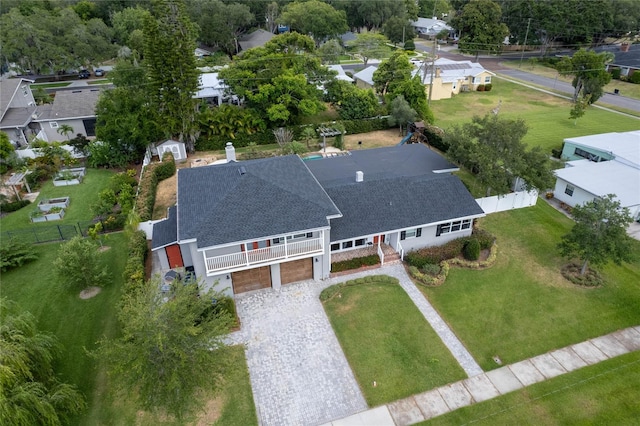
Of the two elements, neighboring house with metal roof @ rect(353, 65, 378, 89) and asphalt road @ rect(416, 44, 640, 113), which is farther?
neighboring house with metal roof @ rect(353, 65, 378, 89)

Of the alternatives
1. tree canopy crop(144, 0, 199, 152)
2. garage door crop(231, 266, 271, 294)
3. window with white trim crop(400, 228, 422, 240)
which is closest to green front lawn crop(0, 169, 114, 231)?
tree canopy crop(144, 0, 199, 152)

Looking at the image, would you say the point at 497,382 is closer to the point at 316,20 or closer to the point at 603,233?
the point at 603,233

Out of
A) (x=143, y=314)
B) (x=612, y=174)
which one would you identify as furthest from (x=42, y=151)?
(x=612, y=174)

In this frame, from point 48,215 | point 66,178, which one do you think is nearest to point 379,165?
point 48,215

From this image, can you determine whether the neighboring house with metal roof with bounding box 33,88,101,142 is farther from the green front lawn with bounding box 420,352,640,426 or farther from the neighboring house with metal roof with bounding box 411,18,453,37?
the neighboring house with metal roof with bounding box 411,18,453,37

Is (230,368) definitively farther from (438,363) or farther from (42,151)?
(42,151)
